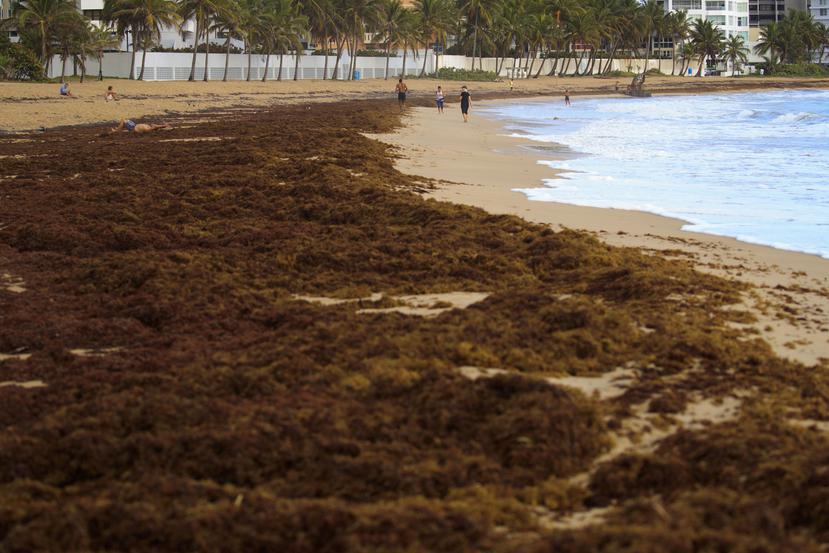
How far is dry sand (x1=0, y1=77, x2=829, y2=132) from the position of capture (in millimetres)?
31891

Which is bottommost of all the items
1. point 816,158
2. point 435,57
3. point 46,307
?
point 46,307

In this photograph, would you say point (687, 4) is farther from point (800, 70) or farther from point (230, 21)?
point (230, 21)

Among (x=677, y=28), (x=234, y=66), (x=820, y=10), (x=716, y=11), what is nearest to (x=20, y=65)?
(x=234, y=66)

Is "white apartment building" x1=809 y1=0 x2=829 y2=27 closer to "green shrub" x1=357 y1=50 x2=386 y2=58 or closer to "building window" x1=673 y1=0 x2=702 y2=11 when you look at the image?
"building window" x1=673 y1=0 x2=702 y2=11

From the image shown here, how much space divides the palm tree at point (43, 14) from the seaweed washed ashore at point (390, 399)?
1695 inches

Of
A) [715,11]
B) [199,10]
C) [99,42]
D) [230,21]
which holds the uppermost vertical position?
[715,11]

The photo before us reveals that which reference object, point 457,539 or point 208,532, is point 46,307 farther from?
point 457,539

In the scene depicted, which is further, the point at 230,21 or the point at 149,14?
the point at 230,21

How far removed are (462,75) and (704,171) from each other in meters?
70.9

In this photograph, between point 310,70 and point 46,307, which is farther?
point 310,70

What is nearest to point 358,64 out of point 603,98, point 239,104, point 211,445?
point 603,98

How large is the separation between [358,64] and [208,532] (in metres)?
81.9

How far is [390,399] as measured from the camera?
17.6 ft

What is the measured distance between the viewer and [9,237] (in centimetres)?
1062
